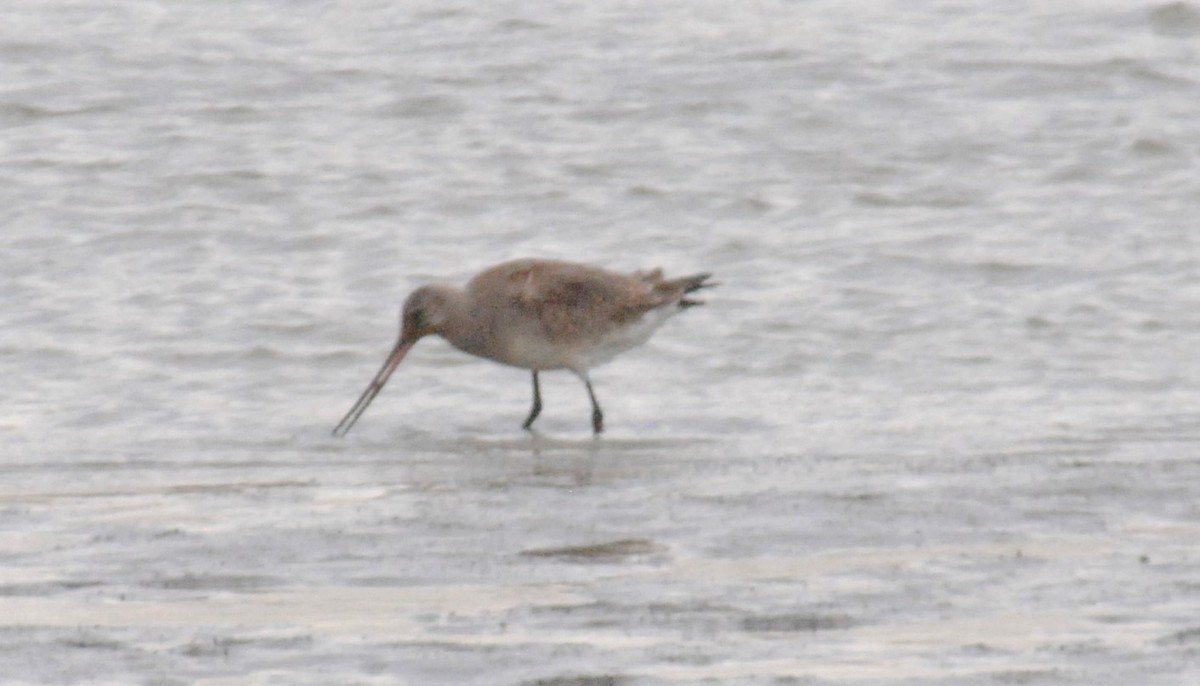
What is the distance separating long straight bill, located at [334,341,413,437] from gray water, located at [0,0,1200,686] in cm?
11

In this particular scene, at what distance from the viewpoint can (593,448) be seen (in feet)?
34.1

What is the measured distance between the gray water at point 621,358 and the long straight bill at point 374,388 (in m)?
0.11

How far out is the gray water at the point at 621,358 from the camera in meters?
6.60

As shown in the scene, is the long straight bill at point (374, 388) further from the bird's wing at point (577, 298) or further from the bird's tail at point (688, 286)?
the bird's tail at point (688, 286)

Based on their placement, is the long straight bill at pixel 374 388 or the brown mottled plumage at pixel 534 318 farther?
the brown mottled plumage at pixel 534 318

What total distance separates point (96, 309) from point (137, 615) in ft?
22.4

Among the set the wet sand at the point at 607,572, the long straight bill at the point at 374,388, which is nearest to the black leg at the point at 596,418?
the long straight bill at the point at 374,388

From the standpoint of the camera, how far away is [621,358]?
12938mm

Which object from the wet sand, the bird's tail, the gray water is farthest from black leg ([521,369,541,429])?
the wet sand

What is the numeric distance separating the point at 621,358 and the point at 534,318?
1507 millimetres

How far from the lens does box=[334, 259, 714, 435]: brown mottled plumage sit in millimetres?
11484

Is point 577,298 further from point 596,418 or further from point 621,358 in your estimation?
point 621,358

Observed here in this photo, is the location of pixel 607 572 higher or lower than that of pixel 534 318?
higher

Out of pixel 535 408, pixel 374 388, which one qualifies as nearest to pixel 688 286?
pixel 535 408
